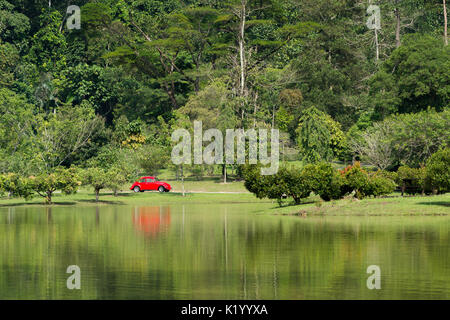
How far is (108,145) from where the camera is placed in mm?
83250

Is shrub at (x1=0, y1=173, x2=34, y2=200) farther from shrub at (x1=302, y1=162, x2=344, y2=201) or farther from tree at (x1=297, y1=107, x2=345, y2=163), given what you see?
tree at (x1=297, y1=107, x2=345, y2=163)

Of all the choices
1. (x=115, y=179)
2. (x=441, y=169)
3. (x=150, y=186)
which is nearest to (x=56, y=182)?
(x=115, y=179)

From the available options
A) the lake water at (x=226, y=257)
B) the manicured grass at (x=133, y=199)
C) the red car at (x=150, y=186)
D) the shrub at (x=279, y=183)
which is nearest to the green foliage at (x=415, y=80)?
the manicured grass at (x=133, y=199)

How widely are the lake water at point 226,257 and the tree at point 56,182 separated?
11682mm

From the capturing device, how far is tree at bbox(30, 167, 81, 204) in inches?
2069

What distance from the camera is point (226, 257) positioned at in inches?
987

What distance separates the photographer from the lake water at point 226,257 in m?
19.2

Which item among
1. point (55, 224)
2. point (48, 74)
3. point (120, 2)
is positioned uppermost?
point (120, 2)

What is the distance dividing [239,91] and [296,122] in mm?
8809

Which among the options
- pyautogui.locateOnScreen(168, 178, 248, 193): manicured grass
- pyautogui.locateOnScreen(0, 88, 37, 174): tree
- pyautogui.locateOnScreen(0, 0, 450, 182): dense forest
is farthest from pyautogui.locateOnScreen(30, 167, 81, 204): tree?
pyautogui.locateOnScreen(168, 178, 248, 193): manicured grass

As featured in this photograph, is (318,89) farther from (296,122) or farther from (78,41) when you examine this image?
(78,41)

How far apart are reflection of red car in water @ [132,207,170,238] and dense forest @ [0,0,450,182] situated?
46.6 ft

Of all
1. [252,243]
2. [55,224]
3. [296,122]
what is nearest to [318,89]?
[296,122]

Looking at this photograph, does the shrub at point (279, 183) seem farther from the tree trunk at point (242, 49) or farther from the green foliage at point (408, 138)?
the tree trunk at point (242, 49)
